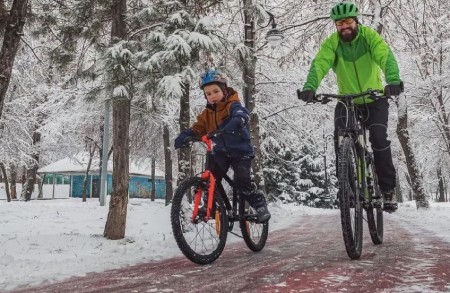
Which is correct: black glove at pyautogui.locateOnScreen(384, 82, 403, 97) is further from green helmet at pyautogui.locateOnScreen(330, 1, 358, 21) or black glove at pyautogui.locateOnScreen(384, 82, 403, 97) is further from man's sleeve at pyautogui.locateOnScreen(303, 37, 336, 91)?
green helmet at pyautogui.locateOnScreen(330, 1, 358, 21)

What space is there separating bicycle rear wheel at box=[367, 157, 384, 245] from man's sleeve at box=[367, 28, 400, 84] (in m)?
0.93

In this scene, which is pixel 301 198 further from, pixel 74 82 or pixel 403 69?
pixel 74 82

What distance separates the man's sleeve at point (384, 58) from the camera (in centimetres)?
394

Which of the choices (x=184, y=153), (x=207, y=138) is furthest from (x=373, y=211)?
(x=184, y=153)

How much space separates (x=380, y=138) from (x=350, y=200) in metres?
0.98

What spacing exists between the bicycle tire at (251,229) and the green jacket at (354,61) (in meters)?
1.32

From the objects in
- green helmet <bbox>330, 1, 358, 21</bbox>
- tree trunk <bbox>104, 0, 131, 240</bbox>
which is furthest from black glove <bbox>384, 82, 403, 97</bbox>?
tree trunk <bbox>104, 0, 131, 240</bbox>

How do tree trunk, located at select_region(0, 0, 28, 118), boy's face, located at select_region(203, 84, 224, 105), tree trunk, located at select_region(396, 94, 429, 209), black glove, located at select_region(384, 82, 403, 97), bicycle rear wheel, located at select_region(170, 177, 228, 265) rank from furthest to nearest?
tree trunk, located at select_region(396, 94, 429, 209) < tree trunk, located at select_region(0, 0, 28, 118) < boy's face, located at select_region(203, 84, 224, 105) < black glove, located at select_region(384, 82, 403, 97) < bicycle rear wheel, located at select_region(170, 177, 228, 265)

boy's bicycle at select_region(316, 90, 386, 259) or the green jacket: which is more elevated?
the green jacket

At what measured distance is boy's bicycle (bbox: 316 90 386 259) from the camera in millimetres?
3498

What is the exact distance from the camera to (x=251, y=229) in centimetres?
459

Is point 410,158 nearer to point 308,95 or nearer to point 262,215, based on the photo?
point 262,215

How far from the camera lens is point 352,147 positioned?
13.0ft

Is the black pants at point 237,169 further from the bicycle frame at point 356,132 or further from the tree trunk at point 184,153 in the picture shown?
the tree trunk at point 184,153
